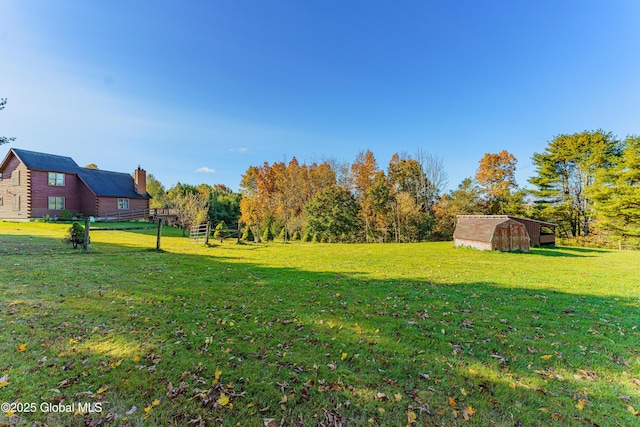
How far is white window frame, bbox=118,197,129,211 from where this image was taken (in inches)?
1204

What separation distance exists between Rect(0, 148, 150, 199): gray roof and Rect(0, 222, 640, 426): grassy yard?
1079 inches

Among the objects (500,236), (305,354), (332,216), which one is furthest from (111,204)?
(500,236)

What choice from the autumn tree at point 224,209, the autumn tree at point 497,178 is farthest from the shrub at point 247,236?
the autumn tree at point 497,178

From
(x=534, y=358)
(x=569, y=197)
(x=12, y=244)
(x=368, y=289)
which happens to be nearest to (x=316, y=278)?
(x=368, y=289)

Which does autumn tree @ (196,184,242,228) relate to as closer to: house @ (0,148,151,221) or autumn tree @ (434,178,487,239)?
house @ (0,148,151,221)

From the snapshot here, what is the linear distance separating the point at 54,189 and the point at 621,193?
188ft

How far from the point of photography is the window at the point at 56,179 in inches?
1040

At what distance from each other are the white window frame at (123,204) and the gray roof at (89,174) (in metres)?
0.50

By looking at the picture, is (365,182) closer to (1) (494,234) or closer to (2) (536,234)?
(1) (494,234)

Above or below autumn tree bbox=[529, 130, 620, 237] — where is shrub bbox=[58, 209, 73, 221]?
below

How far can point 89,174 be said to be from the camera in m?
29.8

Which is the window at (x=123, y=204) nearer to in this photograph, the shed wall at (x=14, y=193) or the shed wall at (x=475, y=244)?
the shed wall at (x=14, y=193)

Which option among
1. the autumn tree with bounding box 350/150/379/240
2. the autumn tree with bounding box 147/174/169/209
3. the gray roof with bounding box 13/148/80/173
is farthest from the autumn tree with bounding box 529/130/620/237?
the gray roof with bounding box 13/148/80/173

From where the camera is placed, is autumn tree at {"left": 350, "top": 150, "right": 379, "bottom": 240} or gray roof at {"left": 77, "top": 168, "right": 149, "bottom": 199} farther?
autumn tree at {"left": 350, "top": 150, "right": 379, "bottom": 240}
